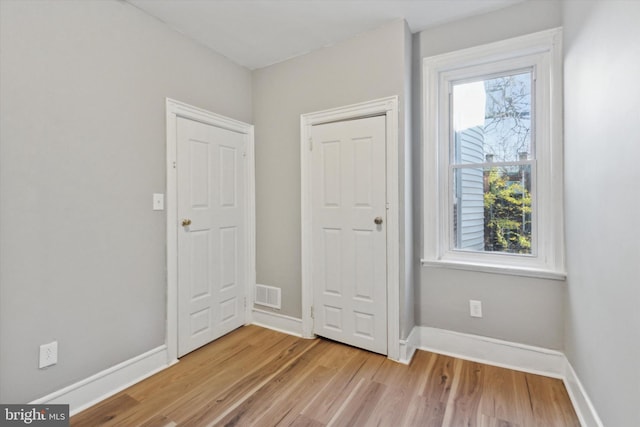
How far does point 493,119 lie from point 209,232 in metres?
2.49

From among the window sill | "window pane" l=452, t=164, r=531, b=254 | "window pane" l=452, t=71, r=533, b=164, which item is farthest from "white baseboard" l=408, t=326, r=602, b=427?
"window pane" l=452, t=71, r=533, b=164

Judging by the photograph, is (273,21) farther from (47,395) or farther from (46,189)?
(47,395)

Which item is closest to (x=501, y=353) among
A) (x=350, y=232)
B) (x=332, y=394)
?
(x=332, y=394)

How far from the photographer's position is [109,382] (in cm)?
189

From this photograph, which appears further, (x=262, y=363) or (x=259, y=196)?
(x=259, y=196)

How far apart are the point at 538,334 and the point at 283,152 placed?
2485 mm

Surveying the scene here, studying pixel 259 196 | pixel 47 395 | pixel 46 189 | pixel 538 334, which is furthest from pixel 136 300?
pixel 538 334

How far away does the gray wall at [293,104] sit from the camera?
2.33 metres

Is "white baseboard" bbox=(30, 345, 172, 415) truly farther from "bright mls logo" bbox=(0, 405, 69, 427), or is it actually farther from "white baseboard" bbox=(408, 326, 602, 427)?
"white baseboard" bbox=(408, 326, 602, 427)

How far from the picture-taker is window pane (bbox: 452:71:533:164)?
2.21 metres

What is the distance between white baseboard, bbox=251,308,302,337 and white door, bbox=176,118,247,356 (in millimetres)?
157

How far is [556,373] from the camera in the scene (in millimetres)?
2031

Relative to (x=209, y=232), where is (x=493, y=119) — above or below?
above

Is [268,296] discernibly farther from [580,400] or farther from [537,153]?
[537,153]
